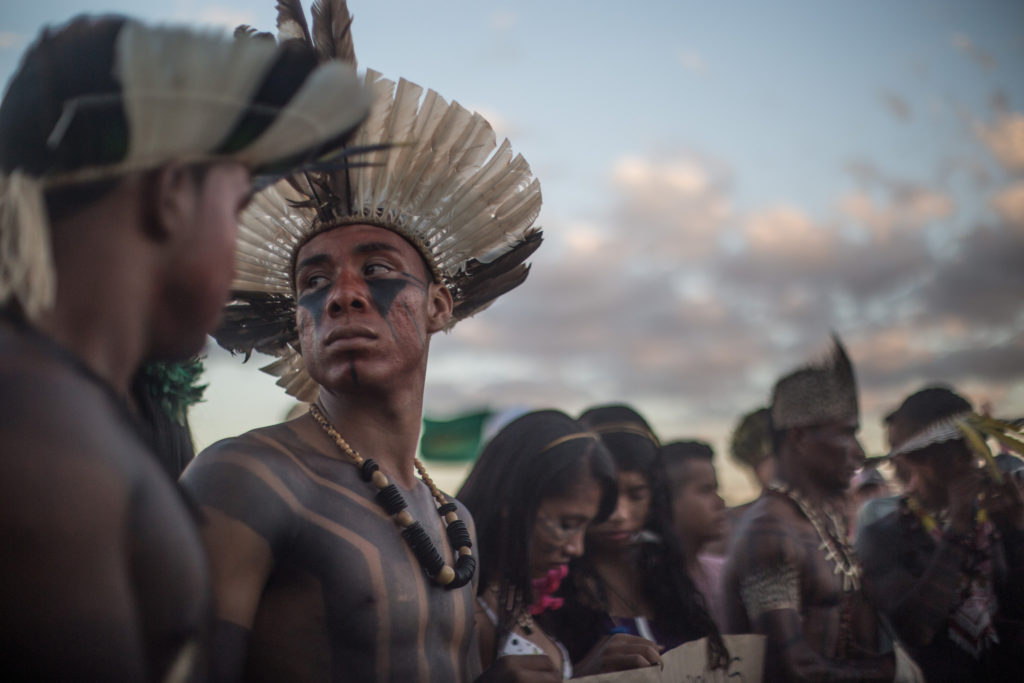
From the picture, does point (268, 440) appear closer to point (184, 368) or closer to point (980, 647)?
point (184, 368)

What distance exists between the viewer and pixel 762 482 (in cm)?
836

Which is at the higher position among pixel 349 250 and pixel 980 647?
pixel 349 250

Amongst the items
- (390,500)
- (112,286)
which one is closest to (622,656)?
(390,500)

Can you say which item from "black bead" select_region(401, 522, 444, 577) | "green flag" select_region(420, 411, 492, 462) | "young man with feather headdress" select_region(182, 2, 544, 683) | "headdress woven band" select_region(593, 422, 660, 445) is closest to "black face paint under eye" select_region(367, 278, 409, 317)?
"young man with feather headdress" select_region(182, 2, 544, 683)

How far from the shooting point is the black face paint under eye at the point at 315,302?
2801 millimetres

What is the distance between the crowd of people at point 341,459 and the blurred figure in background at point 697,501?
0.08ft

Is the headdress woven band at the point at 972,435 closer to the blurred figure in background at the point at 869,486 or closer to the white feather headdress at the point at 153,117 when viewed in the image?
the blurred figure in background at the point at 869,486

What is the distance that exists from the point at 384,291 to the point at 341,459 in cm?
60

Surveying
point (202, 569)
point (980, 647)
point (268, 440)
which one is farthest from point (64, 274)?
point (980, 647)

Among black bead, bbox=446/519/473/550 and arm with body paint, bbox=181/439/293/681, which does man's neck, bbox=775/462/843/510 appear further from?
arm with body paint, bbox=181/439/293/681

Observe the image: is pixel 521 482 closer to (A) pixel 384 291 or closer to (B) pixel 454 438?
(A) pixel 384 291

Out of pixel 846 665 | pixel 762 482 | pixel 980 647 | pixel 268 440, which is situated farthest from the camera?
pixel 762 482

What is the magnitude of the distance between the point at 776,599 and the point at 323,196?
3.11 m

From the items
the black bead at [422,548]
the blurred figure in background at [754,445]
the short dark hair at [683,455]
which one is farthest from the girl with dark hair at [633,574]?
the blurred figure in background at [754,445]
